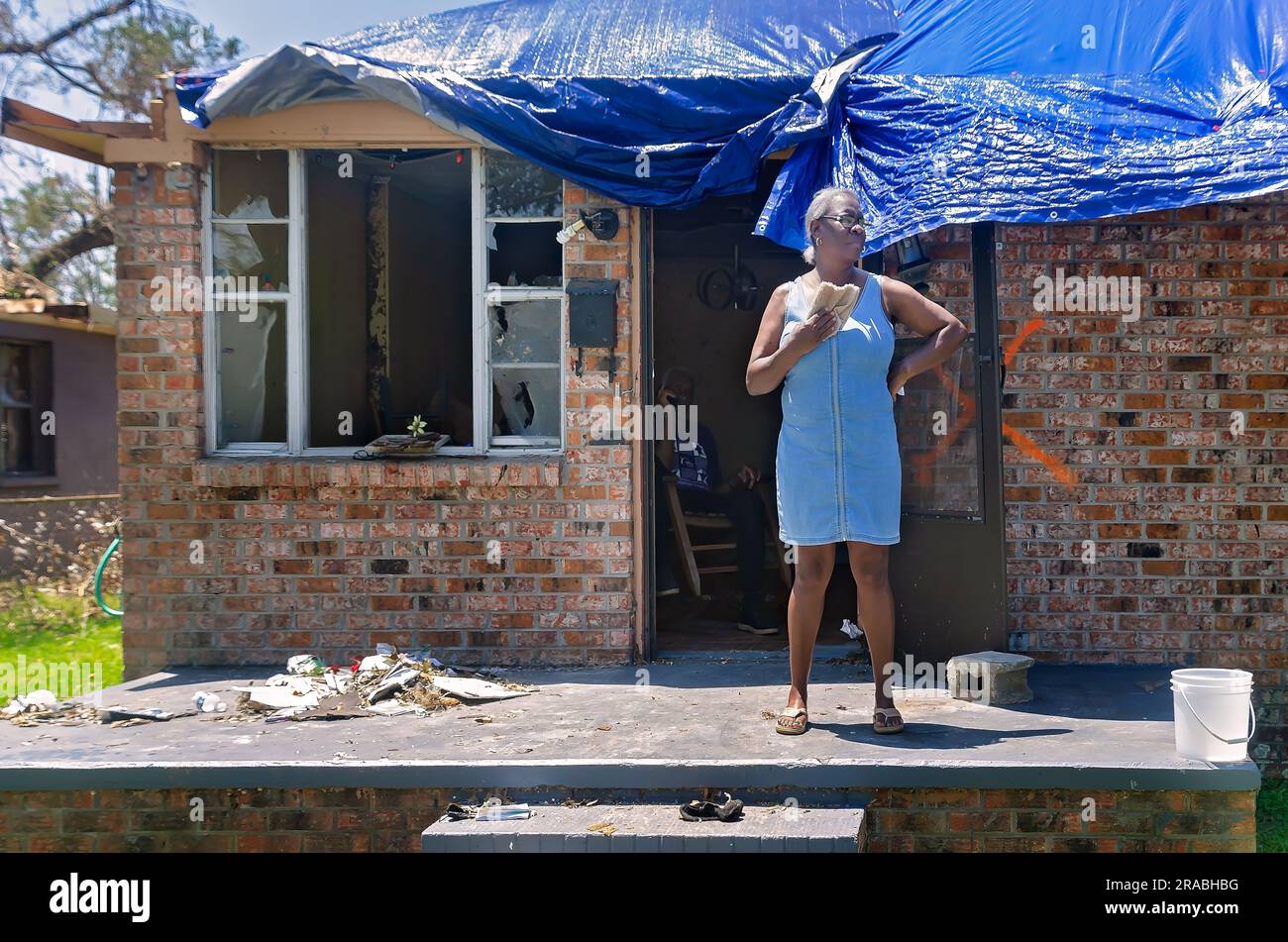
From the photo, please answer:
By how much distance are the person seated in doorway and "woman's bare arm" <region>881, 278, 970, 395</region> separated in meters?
2.79

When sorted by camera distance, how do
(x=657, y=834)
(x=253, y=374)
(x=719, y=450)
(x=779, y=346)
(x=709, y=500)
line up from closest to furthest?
(x=657, y=834)
(x=779, y=346)
(x=253, y=374)
(x=709, y=500)
(x=719, y=450)

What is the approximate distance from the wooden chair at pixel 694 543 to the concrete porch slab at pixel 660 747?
2.48 metres

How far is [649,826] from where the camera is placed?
3.55 meters

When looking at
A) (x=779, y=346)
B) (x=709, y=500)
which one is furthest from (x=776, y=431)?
(x=779, y=346)

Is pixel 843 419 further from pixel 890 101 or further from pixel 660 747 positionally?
pixel 890 101

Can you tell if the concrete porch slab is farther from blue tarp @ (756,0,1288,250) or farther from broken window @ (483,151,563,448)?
blue tarp @ (756,0,1288,250)

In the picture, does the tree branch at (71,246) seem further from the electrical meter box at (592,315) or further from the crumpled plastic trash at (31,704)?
the electrical meter box at (592,315)

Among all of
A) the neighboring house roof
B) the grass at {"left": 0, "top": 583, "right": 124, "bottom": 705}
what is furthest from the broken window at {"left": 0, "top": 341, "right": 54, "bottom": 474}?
the grass at {"left": 0, "top": 583, "right": 124, "bottom": 705}

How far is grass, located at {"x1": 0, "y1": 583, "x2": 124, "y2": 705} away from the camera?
22.7 ft

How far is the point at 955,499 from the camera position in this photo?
5230 millimetres

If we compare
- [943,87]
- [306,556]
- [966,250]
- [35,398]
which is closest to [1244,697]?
[966,250]

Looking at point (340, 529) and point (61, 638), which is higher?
point (340, 529)

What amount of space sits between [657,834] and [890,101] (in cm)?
365

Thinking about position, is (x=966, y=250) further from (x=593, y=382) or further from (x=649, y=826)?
(x=649, y=826)
